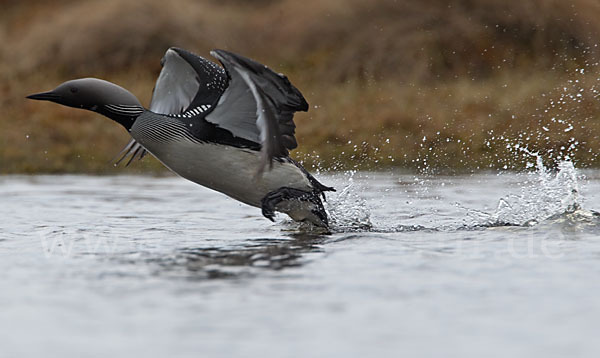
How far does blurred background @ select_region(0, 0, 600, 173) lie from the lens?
12.4m

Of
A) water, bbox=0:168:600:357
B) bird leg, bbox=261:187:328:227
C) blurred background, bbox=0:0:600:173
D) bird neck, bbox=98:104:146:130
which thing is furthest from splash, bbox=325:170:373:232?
blurred background, bbox=0:0:600:173

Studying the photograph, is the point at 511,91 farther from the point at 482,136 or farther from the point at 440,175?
the point at 440,175

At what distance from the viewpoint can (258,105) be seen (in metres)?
5.84

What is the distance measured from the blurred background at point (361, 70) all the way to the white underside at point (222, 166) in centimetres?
519

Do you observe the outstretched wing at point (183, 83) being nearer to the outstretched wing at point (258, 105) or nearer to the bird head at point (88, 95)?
the outstretched wing at point (258, 105)

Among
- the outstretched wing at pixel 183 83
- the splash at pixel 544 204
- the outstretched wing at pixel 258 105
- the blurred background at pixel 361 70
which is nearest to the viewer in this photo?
the outstretched wing at pixel 258 105

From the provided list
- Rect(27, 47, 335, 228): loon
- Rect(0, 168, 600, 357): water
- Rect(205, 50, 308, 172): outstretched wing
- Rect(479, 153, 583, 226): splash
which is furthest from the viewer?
Rect(479, 153, 583, 226): splash

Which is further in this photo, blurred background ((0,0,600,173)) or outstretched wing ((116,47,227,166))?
A: blurred background ((0,0,600,173))

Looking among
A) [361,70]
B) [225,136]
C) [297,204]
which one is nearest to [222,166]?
[225,136]

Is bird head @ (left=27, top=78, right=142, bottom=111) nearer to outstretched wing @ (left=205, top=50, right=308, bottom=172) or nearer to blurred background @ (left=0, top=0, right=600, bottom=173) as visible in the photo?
outstretched wing @ (left=205, top=50, right=308, bottom=172)

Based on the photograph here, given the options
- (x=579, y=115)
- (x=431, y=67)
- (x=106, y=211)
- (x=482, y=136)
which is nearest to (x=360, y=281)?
(x=106, y=211)

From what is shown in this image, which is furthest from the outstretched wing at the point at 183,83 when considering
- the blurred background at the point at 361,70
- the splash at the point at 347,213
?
the blurred background at the point at 361,70

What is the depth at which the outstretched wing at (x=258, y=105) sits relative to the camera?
5832mm

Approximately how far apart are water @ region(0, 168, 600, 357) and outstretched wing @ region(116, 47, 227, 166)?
0.89 meters
